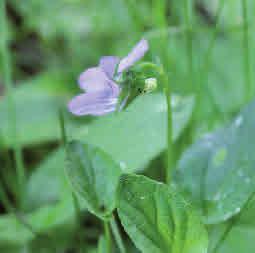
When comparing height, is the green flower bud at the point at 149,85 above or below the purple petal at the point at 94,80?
below

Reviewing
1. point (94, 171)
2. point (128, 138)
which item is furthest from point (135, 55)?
point (128, 138)

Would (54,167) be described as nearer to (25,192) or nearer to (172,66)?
(25,192)

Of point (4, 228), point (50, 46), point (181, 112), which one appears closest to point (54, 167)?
point (4, 228)

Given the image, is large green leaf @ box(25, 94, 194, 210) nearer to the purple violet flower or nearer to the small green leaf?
the small green leaf

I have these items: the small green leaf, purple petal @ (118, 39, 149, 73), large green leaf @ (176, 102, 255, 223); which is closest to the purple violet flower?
purple petal @ (118, 39, 149, 73)

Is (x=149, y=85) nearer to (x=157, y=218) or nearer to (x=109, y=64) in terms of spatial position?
(x=109, y=64)

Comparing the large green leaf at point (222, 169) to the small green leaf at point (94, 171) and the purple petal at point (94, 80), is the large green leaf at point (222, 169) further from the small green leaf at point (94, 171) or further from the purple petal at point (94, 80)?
the purple petal at point (94, 80)

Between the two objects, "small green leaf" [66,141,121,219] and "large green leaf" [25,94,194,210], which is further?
"large green leaf" [25,94,194,210]

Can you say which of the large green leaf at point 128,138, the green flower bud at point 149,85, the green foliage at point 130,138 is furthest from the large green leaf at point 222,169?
the green flower bud at point 149,85
